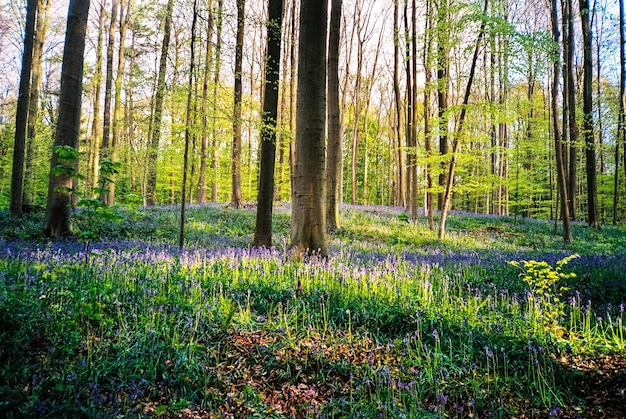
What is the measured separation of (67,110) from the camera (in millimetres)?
8219

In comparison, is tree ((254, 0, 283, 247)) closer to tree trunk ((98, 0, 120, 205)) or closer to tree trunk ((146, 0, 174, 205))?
tree trunk ((146, 0, 174, 205))

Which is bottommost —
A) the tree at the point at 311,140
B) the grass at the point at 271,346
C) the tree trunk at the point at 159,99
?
the grass at the point at 271,346

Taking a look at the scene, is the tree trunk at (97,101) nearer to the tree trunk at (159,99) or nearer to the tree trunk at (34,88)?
the tree trunk at (159,99)

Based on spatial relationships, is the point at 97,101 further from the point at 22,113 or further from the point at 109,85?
the point at 22,113

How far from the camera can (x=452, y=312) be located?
425 cm

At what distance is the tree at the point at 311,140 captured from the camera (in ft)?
20.4

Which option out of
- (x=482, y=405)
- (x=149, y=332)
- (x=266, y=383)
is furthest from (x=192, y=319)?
(x=482, y=405)

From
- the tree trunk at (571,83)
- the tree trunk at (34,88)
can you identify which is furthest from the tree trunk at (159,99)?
the tree trunk at (571,83)

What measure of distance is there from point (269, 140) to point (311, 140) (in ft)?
7.01

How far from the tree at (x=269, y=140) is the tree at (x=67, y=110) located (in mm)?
4479

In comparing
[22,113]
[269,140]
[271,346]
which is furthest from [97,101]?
[271,346]

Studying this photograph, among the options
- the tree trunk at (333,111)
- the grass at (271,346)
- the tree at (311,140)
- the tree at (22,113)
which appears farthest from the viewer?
the tree trunk at (333,111)

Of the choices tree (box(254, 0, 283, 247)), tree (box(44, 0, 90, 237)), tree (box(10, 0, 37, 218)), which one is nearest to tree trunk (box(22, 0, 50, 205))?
tree (box(10, 0, 37, 218))

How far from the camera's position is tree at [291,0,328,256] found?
6.22 metres
